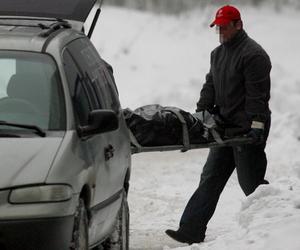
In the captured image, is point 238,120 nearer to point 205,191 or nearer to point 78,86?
Answer: point 205,191

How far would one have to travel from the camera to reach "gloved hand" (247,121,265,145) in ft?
30.6

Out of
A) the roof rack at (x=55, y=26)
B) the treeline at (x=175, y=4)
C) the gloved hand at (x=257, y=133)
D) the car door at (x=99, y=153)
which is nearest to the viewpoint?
the car door at (x=99, y=153)

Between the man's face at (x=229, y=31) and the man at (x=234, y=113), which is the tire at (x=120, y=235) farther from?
the man's face at (x=229, y=31)

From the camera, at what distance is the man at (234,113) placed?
9430 mm

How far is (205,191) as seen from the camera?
983cm

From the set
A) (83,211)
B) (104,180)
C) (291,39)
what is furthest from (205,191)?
(291,39)

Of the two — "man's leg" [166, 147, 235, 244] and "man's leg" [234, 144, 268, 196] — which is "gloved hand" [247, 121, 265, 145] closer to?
"man's leg" [234, 144, 268, 196]

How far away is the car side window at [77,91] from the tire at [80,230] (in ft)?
2.13

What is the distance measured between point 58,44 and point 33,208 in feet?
5.12

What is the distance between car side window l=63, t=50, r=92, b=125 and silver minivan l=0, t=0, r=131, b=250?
0.01 meters

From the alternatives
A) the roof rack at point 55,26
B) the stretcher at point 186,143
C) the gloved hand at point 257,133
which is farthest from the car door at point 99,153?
the gloved hand at point 257,133

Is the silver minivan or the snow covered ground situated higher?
the silver minivan

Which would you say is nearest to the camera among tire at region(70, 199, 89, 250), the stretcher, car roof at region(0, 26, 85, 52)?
tire at region(70, 199, 89, 250)

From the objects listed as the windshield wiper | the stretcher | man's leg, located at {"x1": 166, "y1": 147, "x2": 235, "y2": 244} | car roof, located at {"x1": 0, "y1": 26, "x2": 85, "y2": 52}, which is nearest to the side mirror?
the windshield wiper
